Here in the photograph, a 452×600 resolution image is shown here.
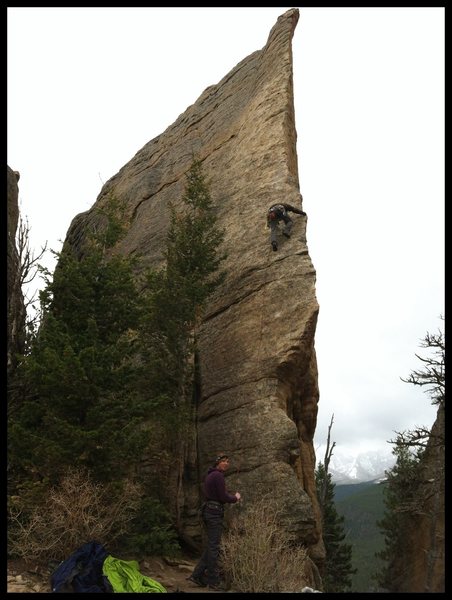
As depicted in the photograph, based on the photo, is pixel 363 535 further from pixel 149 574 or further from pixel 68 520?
pixel 68 520

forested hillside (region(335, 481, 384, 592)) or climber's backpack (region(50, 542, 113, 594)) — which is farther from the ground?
climber's backpack (region(50, 542, 113, 594))

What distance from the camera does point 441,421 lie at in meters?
21.3

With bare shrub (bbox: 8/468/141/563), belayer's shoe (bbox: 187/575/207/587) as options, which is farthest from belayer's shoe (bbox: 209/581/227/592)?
bare shrub (bbox: 8/468/141/563)

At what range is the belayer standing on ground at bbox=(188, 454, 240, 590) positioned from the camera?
9555 mm

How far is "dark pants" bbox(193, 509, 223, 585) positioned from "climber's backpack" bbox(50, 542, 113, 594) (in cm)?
→ 201

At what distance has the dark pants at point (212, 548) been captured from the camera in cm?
955

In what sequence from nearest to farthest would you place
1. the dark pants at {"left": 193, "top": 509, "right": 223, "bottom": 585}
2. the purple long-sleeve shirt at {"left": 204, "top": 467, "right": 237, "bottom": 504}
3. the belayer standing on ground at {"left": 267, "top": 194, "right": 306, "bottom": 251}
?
1. the dark pants at {"left": 193, "top": 509, "right": 223, "bottom": 585}
2. the purple long-sleeve shirt at {"left": 204, "top": 467, "right": 237, "bottom": 504}
3. the belayer standing on ground at {"left": 267, "top": 194, "right": 306, "bottom": 251}

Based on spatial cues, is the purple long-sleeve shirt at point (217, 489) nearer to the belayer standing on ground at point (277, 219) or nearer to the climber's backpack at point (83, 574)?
the climber's backpack at point (83, 574)

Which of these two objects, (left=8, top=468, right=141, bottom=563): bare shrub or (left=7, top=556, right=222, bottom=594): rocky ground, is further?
(left=8, top=468, right=141, bottom=563): bare shrub

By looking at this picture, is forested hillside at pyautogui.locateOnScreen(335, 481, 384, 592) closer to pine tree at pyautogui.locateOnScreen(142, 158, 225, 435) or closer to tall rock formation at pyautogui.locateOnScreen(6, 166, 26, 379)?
pine tree at pyautogui.locateOnScreen(142, 158, 225, 435)

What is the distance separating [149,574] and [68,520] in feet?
7.25

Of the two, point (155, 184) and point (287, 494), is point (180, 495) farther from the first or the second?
point (155, 184)

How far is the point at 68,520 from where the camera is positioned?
9.45 meters

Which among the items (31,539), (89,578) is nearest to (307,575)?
(89,578)
